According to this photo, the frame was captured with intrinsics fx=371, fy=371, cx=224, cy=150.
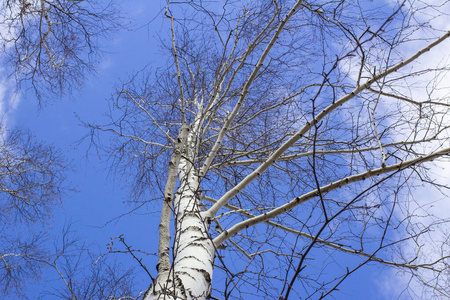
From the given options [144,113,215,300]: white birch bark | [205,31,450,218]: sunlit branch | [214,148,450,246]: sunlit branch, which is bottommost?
[144,113,215,300]: white birch bark

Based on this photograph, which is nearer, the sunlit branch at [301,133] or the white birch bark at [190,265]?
the white birch bark at [190,265]

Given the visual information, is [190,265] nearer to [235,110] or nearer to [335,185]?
[335,185]

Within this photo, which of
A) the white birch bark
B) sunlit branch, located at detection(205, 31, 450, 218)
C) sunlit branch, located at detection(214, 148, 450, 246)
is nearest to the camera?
the white birch bark

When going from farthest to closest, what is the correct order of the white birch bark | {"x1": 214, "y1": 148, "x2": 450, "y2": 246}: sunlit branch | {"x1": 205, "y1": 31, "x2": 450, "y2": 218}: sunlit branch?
1. {"x1": 205, "y1": 31, "x2": 450, "y2": 218}: sunlit branch
2. {"x1": 214, "y1": 148, "x2": 450, "y2": 246}: sunlit branch
3. the white birch bark

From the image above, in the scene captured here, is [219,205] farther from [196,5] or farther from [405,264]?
[196,5]

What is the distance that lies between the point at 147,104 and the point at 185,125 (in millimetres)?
1546

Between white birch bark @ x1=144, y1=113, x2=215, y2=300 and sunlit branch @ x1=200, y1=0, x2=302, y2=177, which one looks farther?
sunlit branch @ x1=200, y1=0, x2=302, y2=177

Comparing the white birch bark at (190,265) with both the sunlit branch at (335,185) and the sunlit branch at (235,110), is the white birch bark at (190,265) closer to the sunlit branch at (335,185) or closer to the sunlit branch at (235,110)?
the sunlit branch at (335,185)

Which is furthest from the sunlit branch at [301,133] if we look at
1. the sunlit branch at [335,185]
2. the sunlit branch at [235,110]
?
the sunlit branch at [235,110]

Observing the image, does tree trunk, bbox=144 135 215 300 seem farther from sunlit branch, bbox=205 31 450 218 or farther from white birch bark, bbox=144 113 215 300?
sunlit branch, bbox=205 31 450 218

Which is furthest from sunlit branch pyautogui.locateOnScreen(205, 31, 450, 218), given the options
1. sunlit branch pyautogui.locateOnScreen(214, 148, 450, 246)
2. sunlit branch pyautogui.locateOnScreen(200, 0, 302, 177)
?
sunlit branch pyautogui.locateOnScreen(200, 0, 302, 177)

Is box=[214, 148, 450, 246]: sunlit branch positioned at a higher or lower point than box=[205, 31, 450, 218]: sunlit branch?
lower

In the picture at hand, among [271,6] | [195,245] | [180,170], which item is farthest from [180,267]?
[271,6]

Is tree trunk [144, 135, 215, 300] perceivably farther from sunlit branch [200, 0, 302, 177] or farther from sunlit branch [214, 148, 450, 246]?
sunlit branch [200, 0, 302, 177]
